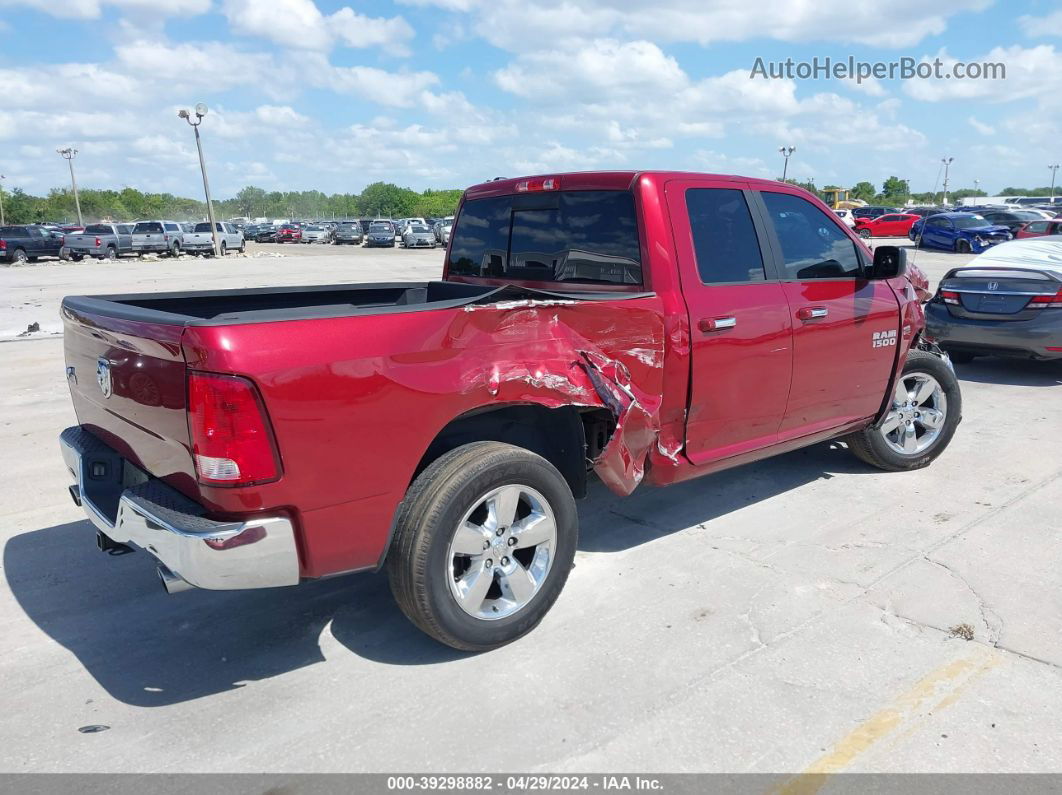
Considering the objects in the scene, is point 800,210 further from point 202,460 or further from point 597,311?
point 202,460

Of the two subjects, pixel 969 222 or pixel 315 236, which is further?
pixel 315 236

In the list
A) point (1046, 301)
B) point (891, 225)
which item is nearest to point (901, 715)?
point (1046, 301)

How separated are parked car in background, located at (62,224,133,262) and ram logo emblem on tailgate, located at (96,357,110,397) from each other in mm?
36443

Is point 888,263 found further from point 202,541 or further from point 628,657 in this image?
point 202,541

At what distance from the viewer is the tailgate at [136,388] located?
2762 millimetres

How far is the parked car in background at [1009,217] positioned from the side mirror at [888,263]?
3163cm

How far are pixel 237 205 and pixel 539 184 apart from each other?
138373 millimetres

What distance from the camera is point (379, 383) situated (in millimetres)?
2887

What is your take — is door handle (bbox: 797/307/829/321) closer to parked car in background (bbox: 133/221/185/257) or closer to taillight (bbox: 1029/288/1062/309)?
taillight (bbox: 1029/288/1062/309)

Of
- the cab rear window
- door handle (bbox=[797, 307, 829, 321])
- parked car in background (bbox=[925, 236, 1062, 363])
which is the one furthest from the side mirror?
parked car in background (bbox=[925, 236, 1062, 363])

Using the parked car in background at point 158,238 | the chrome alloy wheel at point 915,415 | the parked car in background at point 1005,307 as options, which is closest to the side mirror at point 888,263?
the chrome alloy wheel at point 915,415

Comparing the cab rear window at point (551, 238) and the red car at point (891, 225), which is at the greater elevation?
the cab rear window at point (551, 238)

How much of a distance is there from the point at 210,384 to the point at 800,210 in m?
3.51

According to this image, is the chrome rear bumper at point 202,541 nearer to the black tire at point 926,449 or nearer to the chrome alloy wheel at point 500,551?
the chrome alloy wheel at point 500,551
